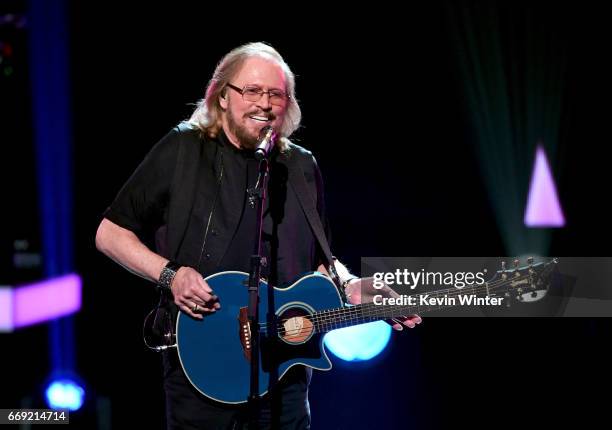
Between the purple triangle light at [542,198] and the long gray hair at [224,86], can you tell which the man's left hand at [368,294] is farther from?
the purple triangle light at [542,198]

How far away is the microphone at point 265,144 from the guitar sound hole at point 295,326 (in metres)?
0.73

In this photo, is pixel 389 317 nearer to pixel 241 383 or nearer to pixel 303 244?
pixel 303 244

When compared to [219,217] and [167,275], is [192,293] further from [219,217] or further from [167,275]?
[219,217]

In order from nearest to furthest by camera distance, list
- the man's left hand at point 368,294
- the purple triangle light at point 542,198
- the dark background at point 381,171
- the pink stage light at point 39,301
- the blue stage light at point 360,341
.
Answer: the man's left hand at point 368,294 → the blue stage light at point 360,341 → the dark background at point 381,171 → the purple triangle light at point 542,198 → the pink stage light at point 39,301

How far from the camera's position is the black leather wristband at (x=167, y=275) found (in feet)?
8.61

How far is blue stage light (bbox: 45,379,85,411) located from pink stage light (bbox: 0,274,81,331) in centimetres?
60

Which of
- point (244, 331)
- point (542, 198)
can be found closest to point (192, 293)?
point (244, 331)

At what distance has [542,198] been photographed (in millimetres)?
5090

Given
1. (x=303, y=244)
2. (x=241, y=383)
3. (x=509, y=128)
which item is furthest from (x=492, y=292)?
(x=509, y=128)

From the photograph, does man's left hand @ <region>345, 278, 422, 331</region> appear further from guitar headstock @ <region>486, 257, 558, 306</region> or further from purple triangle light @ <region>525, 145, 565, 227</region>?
purple triangle light @ <region>525, 145, 565, 227</region>

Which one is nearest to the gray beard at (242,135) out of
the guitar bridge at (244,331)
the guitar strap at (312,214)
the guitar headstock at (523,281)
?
the guitar strap at (312,214)

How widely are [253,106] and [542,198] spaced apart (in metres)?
3.04

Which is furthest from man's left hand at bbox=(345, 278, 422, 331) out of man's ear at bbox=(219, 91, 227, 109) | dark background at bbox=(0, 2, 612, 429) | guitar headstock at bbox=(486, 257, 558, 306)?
dark background at bbox=(0, 2, 612, 429)

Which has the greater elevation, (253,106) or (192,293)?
(253,106)
